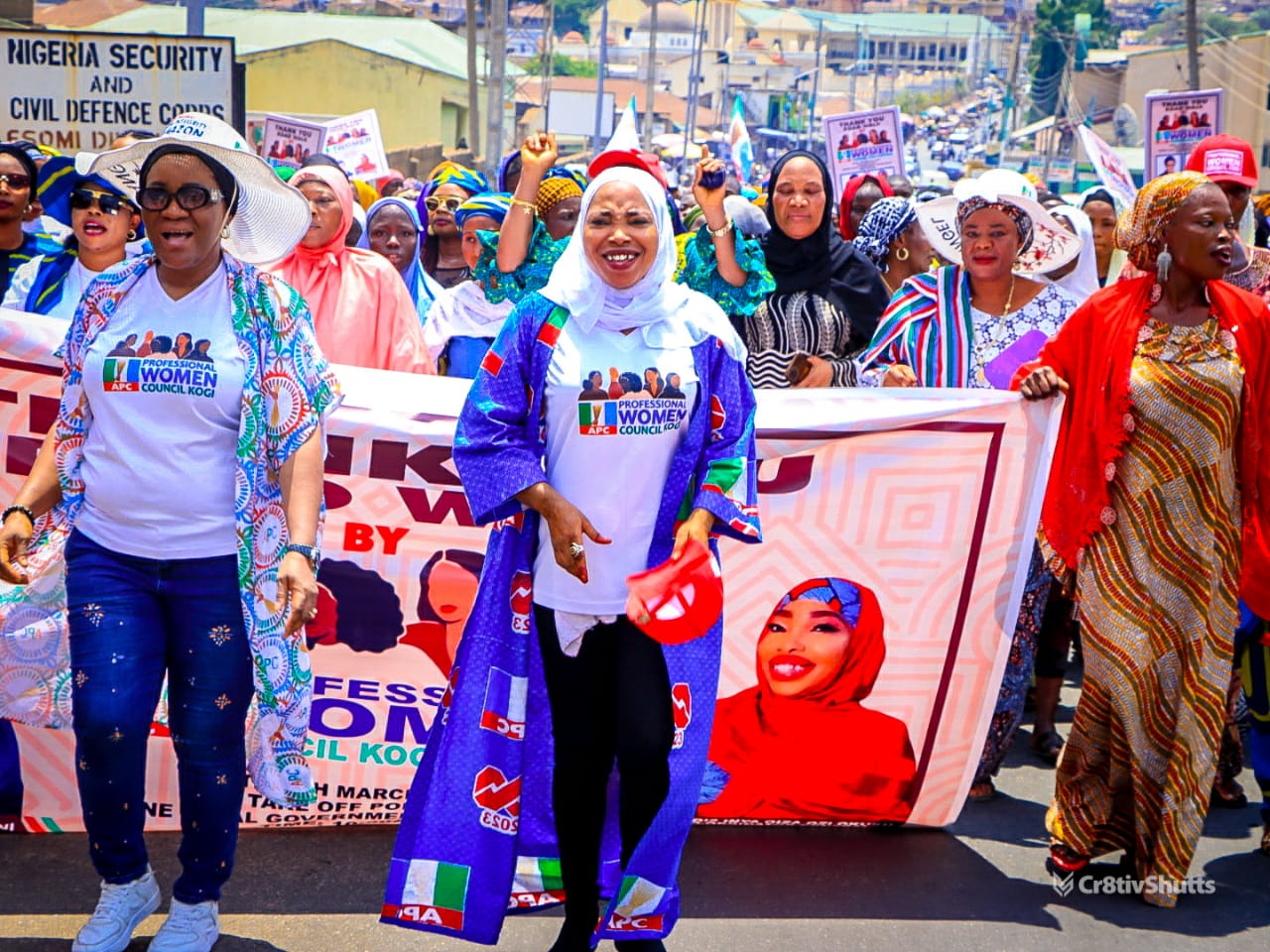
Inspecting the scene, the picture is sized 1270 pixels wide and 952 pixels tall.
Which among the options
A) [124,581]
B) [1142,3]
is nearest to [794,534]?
[124,581]

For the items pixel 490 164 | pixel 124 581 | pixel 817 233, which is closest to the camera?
pixel 124 581

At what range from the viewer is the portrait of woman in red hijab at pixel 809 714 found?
15.4 feet

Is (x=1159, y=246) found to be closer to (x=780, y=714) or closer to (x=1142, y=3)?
(x=780, y=714)

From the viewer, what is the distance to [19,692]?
4156mm

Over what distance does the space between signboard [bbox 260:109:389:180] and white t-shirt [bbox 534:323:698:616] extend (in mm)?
8739

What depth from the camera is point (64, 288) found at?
5172 millimetres

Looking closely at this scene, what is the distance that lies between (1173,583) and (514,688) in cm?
189

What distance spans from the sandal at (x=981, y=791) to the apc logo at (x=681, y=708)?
1.82 meters

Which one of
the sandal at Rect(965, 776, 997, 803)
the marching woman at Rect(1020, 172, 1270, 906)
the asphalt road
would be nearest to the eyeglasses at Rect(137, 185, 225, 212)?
the asphalt road

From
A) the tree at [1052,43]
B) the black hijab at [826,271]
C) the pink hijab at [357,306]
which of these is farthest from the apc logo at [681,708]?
the tree at [1052,43]

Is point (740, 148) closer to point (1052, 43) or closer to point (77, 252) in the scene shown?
point (77, 252)

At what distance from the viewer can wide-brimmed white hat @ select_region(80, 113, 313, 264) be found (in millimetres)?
3781

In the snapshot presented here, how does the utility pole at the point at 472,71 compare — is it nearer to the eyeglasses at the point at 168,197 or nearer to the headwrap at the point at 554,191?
the headwrap at the point at 554,191

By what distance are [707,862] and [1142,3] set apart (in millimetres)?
188544
